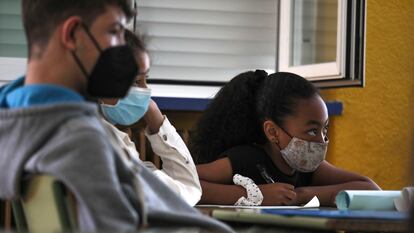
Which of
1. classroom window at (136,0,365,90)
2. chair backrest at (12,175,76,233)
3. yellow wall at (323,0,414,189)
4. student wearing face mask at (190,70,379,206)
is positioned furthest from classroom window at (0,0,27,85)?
chair backrest at (12,175,76,233)

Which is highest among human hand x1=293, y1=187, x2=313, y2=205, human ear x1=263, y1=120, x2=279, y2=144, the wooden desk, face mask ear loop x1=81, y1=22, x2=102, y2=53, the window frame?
face mask ear loop x1=81, y1=22, x2=102, y2=53

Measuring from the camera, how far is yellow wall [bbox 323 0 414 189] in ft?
13.1

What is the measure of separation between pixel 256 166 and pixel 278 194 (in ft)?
0.94

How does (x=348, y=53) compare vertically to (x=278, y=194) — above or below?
above

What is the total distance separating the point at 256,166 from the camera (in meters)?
2.69

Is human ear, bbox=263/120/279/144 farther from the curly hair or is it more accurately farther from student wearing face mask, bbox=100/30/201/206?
student wearing face mask, bbox=100/30/201/206

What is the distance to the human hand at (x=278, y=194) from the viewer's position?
240cm

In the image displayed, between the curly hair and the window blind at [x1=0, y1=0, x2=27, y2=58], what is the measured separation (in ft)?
4.13

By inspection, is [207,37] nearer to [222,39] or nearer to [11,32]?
[222,39]

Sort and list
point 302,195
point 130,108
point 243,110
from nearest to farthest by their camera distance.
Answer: point 130,108
point 302,195
point 243,110

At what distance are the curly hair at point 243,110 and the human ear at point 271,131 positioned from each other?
0.9 inches

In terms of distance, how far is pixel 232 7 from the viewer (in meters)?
4.21

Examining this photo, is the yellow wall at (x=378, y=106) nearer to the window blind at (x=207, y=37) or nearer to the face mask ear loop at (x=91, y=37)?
the window blind at (x=207, y=37)

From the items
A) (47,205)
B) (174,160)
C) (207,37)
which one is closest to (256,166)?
(174,160)
